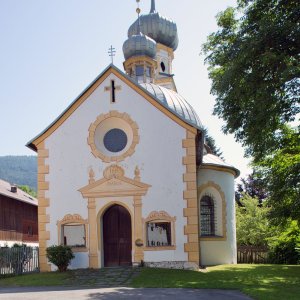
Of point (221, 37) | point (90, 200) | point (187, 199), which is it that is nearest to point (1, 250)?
point (90, 200)

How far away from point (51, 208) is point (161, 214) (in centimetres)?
481

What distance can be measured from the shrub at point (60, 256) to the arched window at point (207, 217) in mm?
7285

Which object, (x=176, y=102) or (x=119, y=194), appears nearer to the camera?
(x=119, y=194)

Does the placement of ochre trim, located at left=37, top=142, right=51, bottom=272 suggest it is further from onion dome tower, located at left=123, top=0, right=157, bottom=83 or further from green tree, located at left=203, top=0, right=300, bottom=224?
onion dome tower, located at left=123, top=0, right=157, bottom=83

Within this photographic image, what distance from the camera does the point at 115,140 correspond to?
2256 cm

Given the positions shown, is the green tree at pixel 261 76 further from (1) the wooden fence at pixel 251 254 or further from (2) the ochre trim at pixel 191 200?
(1) the wooden fence at pixel 251 254

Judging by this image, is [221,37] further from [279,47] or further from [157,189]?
[157,189]

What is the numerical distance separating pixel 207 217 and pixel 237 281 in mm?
Result: 8303

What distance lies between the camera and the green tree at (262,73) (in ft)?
55.9

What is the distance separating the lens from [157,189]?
21.3 meters

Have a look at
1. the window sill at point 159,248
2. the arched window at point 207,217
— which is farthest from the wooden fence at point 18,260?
the arched window at point 207,217

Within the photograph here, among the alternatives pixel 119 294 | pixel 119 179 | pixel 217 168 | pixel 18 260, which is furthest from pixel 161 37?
pixel 119 294

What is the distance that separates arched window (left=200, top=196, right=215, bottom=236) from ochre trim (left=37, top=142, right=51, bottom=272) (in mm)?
7707

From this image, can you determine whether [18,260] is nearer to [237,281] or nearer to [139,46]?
[237,281]
